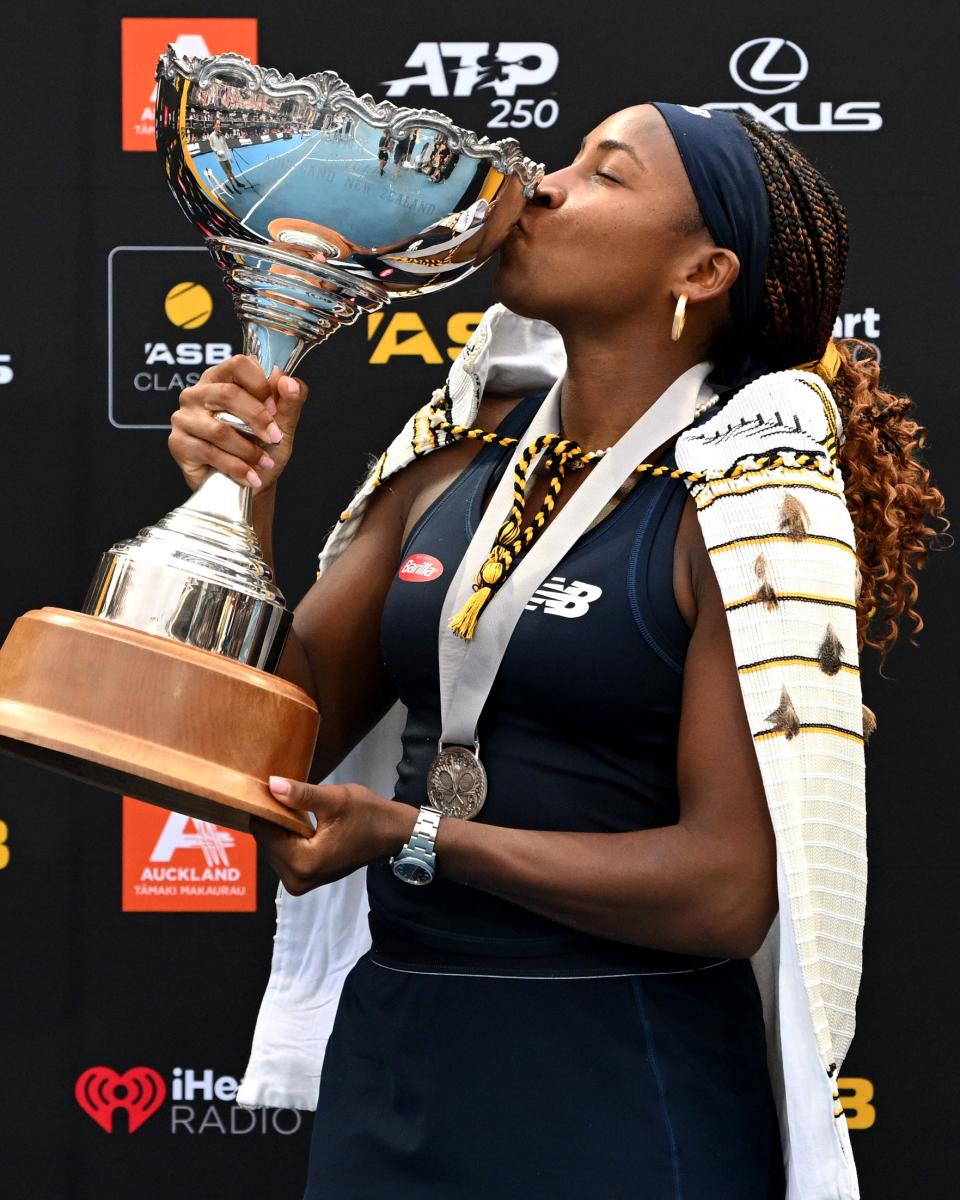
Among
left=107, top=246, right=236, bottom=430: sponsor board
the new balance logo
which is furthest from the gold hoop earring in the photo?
left=107, top=246, right=236, bottom=430: sponsor board

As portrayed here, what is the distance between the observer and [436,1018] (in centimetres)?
133

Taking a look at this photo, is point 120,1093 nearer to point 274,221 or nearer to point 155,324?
point 155,324

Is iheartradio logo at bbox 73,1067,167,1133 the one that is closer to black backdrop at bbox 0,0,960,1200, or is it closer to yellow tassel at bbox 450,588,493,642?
black backdrop at bbox 0,0,960,1200

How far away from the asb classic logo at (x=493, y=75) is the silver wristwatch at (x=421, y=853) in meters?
1.50

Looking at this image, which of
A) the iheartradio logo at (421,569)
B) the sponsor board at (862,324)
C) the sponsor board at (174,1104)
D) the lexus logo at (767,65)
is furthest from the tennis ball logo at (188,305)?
the sponsor board at (174,1104)

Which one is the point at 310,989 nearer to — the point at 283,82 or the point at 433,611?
the point at 433,611

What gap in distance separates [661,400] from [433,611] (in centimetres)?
29

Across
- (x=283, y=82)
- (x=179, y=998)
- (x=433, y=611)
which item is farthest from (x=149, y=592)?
(x=179, y=998)

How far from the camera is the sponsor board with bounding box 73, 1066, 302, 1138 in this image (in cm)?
246

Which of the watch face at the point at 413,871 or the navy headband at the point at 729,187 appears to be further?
the navy headband at the point at 729,187

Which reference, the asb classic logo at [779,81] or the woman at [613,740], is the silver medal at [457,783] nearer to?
the woman at [613,740]

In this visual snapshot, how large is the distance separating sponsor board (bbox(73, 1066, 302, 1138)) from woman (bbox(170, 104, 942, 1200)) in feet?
3.71

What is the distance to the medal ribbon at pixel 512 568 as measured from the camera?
1.31m

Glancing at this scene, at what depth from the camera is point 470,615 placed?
132 cm
